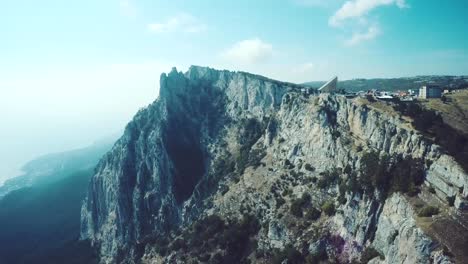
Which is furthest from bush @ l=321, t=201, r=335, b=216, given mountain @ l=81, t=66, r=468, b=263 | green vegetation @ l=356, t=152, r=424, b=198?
green vegetation @ l=356, t=152, r=424, b=198

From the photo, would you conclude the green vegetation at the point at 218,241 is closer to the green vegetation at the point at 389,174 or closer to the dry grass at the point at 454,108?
the green vegetation at the point at 389,174

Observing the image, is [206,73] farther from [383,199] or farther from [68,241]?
[383,199]

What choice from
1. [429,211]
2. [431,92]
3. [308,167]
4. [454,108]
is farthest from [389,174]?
[431,92]

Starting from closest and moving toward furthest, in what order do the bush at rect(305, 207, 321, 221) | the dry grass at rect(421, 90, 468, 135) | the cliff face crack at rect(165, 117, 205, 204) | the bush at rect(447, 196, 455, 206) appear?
the bush at rect(447, 196, 455, 206)
the bush at rect(305, 207, 321, 221)
the dry grass at rect(421, 90, 468, 135)
the cliff face crack at rect(165, 117, 205, 204)

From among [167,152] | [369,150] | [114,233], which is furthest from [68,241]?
[369,150]

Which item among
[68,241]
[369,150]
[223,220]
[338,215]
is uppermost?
[369,150]

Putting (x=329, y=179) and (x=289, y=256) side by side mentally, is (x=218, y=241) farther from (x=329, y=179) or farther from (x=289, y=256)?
(x=329, y=179)

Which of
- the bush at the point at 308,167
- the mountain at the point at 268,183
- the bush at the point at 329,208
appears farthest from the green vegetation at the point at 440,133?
the bush at the point at 308,167

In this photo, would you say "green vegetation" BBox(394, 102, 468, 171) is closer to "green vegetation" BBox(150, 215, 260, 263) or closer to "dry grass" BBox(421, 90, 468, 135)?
"dry grass" BBox(421, 90, 468, 135)
